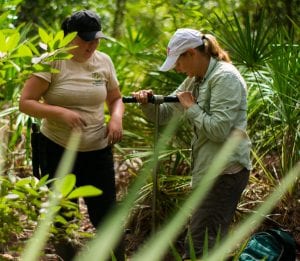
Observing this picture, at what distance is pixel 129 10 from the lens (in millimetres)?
8922

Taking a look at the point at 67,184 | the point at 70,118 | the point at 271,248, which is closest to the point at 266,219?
the point at 271,248

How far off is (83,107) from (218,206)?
2.90ft

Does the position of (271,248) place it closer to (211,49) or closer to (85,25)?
(211,49)

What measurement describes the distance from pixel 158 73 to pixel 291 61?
1228 mm

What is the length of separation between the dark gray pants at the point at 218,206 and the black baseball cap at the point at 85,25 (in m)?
0.98

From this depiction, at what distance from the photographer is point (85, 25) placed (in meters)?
2.85

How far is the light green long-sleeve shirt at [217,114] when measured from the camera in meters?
2.59

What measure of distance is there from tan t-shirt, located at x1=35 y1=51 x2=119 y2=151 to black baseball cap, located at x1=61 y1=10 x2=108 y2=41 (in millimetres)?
157

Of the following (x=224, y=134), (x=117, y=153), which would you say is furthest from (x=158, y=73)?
(x=224, y=134)

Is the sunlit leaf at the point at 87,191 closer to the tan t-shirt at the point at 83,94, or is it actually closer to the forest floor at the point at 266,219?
the tan t-shirt at the point at 83,94

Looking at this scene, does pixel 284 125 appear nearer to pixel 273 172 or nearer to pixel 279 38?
pixel 273 172

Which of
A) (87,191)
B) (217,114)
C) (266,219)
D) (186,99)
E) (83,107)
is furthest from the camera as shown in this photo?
(266,219)

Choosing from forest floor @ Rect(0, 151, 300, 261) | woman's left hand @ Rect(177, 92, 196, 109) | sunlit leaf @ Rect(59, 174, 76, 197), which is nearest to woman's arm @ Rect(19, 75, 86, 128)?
woman's left hand @ Rect(177, 92, 196, 109)

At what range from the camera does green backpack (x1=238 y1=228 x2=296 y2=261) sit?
300 centimetres
